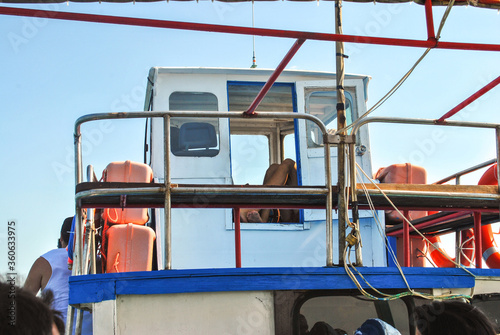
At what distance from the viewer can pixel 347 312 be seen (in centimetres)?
361

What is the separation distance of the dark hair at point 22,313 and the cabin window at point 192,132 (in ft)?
16.9

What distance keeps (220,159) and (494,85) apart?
124 inches

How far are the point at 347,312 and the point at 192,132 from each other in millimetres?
3610

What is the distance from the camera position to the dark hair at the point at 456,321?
8.39 ft

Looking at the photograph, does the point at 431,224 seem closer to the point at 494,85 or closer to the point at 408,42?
the point at 494,85

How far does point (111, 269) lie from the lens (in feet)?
16.6

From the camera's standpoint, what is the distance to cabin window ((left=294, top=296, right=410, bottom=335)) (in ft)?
11.6

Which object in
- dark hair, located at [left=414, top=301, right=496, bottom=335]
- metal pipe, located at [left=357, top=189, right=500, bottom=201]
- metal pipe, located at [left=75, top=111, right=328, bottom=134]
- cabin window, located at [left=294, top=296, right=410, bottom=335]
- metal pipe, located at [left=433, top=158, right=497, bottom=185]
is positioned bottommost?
cabin window, located at [left=294, top=296, right=410, bottom=335]

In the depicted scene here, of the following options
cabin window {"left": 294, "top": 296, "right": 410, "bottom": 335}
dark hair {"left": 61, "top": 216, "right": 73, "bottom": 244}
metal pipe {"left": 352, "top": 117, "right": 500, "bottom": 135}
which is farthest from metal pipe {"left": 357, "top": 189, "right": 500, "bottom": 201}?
dark hair {"left": 61, "top": 216, "right": 73, "bottom": 244}

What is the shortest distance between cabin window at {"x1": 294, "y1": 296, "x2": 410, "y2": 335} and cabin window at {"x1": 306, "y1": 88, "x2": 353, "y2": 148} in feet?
11.1

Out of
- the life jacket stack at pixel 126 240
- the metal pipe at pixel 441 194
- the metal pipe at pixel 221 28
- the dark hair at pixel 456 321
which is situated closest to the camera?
the dark hair at pixel 456 321

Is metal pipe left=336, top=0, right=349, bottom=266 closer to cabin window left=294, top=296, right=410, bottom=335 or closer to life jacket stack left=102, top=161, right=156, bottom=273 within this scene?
cabin window left=294, top=296, right=410, bottom=335

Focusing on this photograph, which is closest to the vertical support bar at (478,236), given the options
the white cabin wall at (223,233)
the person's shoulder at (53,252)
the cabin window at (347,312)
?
the cabin window at (347,312)

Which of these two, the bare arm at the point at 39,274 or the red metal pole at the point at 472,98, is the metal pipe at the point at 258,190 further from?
the bare arm at the point at 39,274
